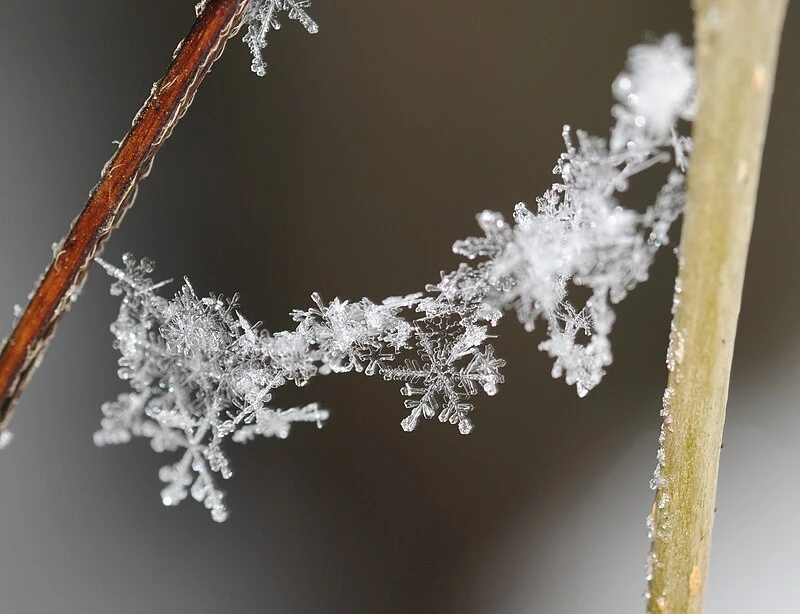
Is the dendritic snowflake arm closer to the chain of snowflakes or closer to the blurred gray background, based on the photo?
the chain of snowflakes

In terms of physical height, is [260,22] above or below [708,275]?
above

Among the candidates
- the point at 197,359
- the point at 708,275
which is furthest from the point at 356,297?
the point at 708,275

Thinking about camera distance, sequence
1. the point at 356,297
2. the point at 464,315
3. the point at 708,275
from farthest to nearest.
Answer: the point at 356,297 → the point at 464,315 → the point at 708,275

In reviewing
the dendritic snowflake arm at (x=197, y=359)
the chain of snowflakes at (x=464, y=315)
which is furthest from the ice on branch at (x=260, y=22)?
the dendritic snowflake arm at (x=197, y=359)

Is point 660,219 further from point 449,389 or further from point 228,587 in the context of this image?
point 228,587

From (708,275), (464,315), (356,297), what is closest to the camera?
(708,275)

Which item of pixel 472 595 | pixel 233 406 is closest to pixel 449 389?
pixel 233 406

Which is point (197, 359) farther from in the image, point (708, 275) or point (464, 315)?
point (708, 275)

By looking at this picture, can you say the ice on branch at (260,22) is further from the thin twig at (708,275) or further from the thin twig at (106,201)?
the thin twig at (708,275)
